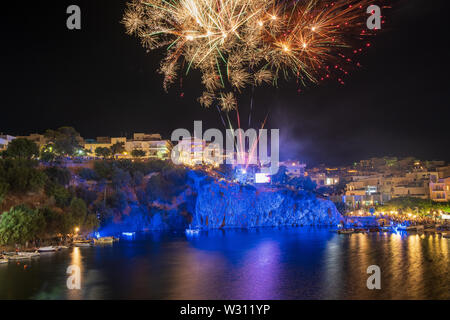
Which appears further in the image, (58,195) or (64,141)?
(64,141)

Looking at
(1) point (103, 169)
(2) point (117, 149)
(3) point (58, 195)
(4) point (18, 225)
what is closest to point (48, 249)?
(4) point (18, 225)

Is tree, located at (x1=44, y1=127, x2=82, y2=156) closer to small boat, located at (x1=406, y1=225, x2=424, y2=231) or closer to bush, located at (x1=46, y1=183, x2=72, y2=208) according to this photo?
bush, located at (x1=46, y1=183, x2=72, y2=208)

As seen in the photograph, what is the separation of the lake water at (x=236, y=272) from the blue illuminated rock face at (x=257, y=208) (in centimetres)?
1756

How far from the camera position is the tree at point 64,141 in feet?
183

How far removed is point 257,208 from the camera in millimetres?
55656

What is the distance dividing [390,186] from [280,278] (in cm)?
5537

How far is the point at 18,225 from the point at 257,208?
1422 inches

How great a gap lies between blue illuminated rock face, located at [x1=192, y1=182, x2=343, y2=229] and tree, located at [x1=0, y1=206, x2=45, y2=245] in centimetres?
2727

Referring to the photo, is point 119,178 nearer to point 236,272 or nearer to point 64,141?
point 64,141

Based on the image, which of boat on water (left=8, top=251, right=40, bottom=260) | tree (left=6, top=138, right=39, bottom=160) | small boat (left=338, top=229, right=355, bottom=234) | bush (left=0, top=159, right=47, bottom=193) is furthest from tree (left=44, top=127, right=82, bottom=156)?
small boat (left=338, top=229, right=355, bottom=234)

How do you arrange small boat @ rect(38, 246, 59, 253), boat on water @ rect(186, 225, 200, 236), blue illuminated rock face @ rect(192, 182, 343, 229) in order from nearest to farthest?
1. small boat @ rect(38, 246, 59, 253)
2. boat on water @ rect(186, 225, 200, 236)
3. blue illuminated rock face @ rect(192, 182, 343, 229)

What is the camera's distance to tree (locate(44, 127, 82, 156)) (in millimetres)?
55688

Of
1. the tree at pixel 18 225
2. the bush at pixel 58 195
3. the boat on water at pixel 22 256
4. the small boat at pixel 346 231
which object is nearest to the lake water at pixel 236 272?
the boat on water at pixel 22 256
